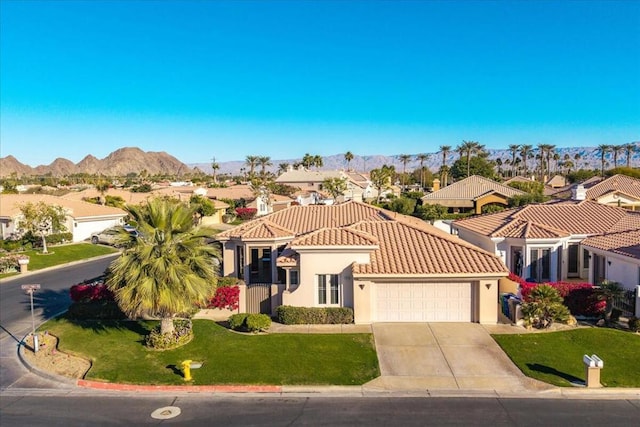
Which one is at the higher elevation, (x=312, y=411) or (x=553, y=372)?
(x=553, y=372)

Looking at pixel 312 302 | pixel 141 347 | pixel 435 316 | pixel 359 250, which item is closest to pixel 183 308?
pixel 141 347

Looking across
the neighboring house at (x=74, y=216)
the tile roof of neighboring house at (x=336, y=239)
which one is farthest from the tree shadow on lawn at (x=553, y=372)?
the neighboring house at (x=74, y=216)

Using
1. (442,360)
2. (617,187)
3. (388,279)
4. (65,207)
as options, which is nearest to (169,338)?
(388,279)

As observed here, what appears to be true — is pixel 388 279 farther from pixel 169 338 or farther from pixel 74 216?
pixel 74 216

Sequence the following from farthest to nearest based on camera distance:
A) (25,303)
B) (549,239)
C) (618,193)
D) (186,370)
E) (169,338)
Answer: (618,193)
(549,239)
(25,303)
(169,338)
(186,370)

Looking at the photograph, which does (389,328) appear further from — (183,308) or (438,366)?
(183,308)

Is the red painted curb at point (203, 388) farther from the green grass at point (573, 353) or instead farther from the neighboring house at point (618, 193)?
the neighboring house at point (618, 193)

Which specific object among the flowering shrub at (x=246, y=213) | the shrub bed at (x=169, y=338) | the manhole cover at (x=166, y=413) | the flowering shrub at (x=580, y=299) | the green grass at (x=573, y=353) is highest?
the flowering shrub at (x=246, y=213)

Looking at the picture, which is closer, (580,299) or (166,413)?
(166,413)
